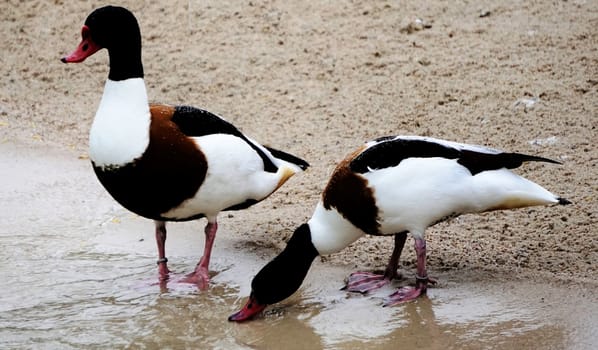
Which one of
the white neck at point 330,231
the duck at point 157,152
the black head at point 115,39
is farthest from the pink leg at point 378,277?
the black head at point 115,39

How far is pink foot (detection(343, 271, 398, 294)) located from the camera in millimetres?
5129

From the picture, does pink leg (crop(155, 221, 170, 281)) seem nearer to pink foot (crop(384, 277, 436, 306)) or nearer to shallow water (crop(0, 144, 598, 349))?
shallow water (crop(0, 144, 598, 349))

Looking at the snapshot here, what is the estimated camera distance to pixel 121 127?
4961mm

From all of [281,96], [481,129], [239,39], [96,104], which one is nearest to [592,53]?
[481,129]

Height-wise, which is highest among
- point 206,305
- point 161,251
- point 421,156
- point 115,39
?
point 115,39

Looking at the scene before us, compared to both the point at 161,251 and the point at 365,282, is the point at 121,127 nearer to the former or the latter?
the point at 161,251

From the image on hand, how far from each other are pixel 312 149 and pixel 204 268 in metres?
2.12

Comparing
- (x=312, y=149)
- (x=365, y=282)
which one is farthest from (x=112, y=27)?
(x=312, y=149)

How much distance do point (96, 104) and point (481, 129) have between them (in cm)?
339

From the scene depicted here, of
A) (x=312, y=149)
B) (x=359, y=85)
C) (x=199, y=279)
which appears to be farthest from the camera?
(x=359, y=85)

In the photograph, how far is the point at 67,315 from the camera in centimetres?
497

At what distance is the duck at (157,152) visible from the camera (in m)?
4.96

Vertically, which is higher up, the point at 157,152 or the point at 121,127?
the point at 121,127

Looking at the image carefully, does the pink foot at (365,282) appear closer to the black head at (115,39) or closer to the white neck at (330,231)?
the white neck at (330,231)
